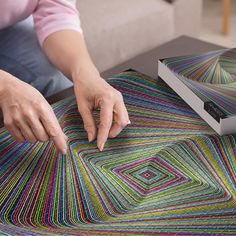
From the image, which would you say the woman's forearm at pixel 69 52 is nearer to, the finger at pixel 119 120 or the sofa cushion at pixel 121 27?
the finger at pixel 119 120

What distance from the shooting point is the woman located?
28.9 inches

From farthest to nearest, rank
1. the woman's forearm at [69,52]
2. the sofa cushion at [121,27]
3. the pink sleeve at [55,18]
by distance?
Result: the sofa cushion at [121,27]
the pink sleeve at [55,18]
the woman's forearm at [69,52]

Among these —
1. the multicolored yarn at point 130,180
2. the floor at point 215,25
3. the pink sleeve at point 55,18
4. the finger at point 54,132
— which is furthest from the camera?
the floor at point 215,25

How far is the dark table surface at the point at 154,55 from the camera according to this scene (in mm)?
967

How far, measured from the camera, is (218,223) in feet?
1.88

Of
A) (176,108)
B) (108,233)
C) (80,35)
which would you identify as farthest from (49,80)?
(108,233)

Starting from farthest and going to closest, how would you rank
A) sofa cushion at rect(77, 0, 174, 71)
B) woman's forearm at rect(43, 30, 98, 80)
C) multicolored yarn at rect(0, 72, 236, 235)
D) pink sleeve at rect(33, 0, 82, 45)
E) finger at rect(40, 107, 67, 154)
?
sofa cushion at rect(77, 0, 174, 71)
pink sleeve at rect(33, 0, 82, 45)
woman's forearm at rect(43, 30, 98, 80)
finger at rect(40, 107, 67, 154)
multicolored yarn at rect(0, 72, 236, 235)

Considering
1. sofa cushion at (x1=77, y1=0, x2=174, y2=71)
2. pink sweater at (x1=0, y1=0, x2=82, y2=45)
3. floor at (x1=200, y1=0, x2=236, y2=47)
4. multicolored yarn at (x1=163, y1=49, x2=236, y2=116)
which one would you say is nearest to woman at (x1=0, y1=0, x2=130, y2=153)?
pink sweater at (x1=0, y1=0, x2=82, y2=45)

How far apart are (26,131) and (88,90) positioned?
0.15 m

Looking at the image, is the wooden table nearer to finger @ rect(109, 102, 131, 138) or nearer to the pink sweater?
the pink sweater

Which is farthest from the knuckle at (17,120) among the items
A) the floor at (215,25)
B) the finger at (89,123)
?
the floor at (215,25)

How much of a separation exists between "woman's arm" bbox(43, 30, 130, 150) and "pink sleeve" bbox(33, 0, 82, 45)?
2 cm

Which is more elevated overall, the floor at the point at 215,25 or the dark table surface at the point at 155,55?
the dark table surface at the point at 155,55

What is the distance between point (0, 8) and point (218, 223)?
0.74 metres
